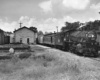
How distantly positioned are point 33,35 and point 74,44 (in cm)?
2612

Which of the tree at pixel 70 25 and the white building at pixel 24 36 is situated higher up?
the tree at pixel 70 25

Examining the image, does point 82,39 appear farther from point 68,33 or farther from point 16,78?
point 16,78

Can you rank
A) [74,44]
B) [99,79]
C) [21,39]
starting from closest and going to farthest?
1. [99,79]
2. [74,44]
3. [21,39]

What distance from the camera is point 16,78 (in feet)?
17.8

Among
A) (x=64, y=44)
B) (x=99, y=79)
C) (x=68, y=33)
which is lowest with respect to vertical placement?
(x=99, y=79)

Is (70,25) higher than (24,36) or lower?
higher

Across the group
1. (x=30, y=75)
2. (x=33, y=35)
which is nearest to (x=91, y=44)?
(x=30, y=75)

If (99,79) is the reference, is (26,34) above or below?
above

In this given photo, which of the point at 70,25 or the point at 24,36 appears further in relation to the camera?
the point at 70,25

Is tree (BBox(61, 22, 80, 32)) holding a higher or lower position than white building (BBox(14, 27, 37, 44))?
higher

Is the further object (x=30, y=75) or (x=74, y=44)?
(x=74, y=44)

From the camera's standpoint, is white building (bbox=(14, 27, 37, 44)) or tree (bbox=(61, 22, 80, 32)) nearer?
white building (bbox=(14, 27, 37, 44))

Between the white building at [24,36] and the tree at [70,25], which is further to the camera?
the tree at [70,25]

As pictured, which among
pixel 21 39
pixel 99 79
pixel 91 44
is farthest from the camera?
pixel 21 39
